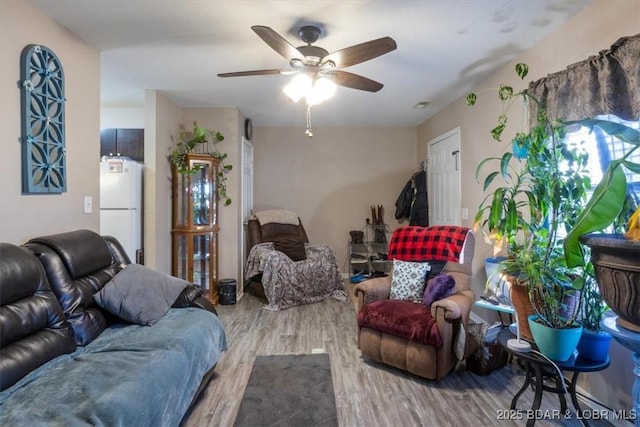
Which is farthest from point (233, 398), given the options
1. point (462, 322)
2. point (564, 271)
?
point (564, 271)

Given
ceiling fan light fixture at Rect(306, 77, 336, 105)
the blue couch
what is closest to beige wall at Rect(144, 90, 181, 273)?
the blue couch

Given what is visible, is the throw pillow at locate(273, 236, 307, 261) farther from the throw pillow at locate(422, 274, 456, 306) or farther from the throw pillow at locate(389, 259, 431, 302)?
the throw pillow at locate(422, 274, 456, 306)

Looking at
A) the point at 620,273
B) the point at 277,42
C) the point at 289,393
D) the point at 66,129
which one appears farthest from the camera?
the point at 66,129

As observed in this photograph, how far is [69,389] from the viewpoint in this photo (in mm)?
1367

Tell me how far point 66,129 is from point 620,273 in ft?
10.4

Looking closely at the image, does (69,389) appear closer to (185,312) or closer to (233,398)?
(185,312)

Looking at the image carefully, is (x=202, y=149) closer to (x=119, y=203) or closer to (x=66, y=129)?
(x=119, y=203)

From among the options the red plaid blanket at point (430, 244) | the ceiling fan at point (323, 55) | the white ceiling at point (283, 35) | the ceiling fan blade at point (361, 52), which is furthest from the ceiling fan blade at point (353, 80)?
the red plaid blanket at point (430, 244)

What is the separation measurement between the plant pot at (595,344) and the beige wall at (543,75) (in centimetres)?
38

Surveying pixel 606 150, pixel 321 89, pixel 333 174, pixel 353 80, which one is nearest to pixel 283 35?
pixel 321 89

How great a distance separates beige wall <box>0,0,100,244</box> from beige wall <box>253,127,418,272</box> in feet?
9.32

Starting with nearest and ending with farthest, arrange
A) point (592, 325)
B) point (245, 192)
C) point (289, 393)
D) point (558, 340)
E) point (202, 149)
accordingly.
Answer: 1. point (558, 340)
2. point (592, 325)
3. point (289, 393)
4. point (202, 149)
5. point (245, 192)

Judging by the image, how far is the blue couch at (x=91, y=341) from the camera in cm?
131

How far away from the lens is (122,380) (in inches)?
55.7
